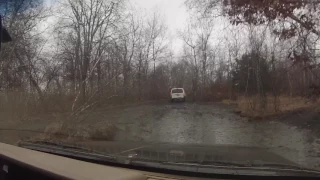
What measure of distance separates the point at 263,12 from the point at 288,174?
23.3 feet

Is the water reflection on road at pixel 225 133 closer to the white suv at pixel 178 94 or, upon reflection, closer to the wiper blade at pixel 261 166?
the wiper blade at pixel 261 166

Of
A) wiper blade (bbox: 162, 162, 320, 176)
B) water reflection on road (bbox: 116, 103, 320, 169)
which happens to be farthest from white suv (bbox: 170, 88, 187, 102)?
wiper blade (bbox: 162, 162, 320, 176)

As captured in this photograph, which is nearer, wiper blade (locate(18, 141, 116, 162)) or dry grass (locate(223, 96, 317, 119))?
wiper blade (locate(18, 141, 116, 162))

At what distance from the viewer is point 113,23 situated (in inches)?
1045

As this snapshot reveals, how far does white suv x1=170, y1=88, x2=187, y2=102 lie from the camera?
990 inches

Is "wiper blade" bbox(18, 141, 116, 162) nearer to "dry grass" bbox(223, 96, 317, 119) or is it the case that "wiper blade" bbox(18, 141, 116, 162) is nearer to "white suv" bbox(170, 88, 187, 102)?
"dry grass" bbox(223, 96, 317, 119)

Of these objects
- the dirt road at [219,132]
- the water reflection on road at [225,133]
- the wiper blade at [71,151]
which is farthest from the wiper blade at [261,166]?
the water reflection on road at [225,133]

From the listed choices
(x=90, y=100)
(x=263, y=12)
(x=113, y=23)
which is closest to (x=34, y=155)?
(x=263, y=12)

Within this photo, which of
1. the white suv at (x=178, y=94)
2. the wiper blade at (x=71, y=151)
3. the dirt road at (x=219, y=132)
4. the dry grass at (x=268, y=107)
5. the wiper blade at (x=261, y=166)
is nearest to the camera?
the wiper blade at (x=261, y=166)

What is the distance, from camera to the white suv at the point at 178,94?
82.5ft

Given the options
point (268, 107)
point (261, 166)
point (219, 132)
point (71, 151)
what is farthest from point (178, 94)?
point (261, 166)

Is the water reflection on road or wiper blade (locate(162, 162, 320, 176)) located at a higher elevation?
wiper blade (locate(162, 162, 320, 176))

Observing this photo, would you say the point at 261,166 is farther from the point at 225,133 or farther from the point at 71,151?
the point at 225,133

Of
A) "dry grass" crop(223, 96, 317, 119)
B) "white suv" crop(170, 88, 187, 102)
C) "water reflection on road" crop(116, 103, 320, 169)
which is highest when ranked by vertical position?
"white suv" crop(170, 88, 187, 102)
